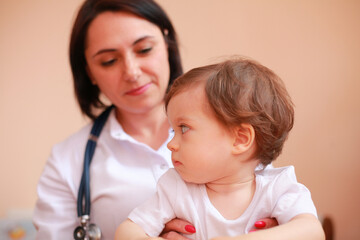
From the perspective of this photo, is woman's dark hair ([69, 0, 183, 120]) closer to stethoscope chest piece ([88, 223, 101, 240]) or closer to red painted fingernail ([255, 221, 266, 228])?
stethoscope chest piece ([88, 223, 101, 240])

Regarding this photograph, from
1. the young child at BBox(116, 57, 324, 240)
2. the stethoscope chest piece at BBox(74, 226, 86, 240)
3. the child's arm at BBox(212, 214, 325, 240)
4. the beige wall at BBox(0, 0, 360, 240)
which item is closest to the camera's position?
the child's arm at BBox(212, 214, 325, 240)

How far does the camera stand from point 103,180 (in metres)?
1.49

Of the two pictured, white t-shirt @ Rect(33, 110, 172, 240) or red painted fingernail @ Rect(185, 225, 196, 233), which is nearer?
red painted fingernail @ Rect(185, 225, 196, 233)

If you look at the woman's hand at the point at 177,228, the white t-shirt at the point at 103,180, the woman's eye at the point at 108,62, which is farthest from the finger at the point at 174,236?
the woman's eye at the point at 108,62

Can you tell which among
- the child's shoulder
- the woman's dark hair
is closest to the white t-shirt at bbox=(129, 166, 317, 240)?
the child's shoulder

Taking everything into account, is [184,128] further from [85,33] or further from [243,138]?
[85,33]

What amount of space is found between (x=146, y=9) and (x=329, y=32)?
1.00 meters

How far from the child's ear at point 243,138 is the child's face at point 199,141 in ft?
0.05

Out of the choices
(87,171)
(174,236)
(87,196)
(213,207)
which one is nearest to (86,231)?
(87,196)

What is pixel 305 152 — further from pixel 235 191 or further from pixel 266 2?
pixel 235 191

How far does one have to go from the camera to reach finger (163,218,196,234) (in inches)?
Answer: 38.8

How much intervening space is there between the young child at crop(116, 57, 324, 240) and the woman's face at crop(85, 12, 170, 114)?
485 millimetres

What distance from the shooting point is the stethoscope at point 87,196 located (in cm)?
137

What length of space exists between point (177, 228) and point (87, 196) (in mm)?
541
